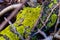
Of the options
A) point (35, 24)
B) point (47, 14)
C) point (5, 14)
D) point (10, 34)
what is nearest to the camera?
point (10, 34)

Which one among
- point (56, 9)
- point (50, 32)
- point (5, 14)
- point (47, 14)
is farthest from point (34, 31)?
point (5, 14)

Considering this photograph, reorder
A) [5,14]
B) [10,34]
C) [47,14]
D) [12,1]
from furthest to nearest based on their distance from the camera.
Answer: [12,1] → [5,14] → [47,14] → [10,34]

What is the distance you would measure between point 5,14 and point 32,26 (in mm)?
561

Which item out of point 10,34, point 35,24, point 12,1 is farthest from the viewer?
Result: point 12,1

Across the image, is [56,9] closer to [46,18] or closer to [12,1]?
[46,18]

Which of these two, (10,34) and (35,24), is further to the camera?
(35,24)

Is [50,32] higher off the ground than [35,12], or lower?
lower

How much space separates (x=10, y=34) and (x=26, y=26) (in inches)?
6.5

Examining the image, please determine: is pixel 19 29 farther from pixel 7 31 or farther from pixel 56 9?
pixel 56 9

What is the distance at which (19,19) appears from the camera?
145cm

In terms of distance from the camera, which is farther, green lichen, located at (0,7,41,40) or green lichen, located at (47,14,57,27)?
green lichen, located at (47,14,57,27)

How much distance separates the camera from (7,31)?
130cm

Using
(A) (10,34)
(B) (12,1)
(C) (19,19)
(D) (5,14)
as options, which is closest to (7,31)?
(A) (10,34)

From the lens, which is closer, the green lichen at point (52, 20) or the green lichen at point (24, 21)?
the green lichen at point (24, 21)
